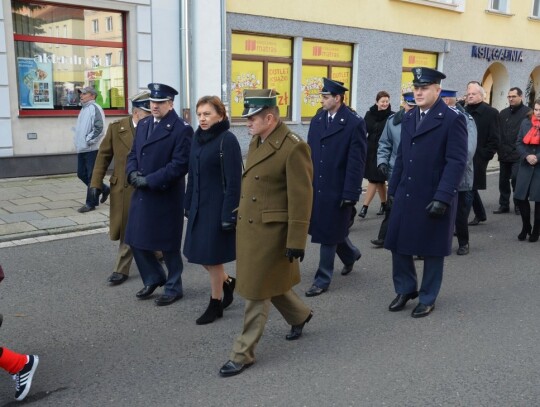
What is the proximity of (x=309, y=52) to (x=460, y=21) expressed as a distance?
6.88m

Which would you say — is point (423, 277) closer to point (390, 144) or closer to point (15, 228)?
point (390, 144)

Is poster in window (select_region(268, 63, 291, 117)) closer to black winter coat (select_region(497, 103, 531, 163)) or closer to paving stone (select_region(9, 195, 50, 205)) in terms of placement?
black winter coat (select_region(497, 103, 531, 163))

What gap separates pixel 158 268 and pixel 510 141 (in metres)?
6.44

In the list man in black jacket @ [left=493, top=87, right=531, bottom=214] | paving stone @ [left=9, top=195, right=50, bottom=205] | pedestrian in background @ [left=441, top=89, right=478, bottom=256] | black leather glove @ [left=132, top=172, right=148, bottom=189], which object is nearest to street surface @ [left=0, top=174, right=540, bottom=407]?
pedestrian in background @ [left=441, top=89, right=478, bottom=256]

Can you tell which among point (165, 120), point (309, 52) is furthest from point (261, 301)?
point (309, 52)

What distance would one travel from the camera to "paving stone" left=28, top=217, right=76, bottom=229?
795 centimetres

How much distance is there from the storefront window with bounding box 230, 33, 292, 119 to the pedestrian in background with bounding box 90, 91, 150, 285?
8.85m

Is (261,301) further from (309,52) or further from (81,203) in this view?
(309,52)

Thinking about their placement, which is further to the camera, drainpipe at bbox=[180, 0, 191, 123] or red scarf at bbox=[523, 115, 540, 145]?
drainpipe at bbox=[180, 0, 191, 123]

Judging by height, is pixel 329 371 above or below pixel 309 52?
below

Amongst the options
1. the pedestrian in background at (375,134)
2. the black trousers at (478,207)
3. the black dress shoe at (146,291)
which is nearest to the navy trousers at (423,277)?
the black dress shoe at (146,291)

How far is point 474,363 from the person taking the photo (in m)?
4.09

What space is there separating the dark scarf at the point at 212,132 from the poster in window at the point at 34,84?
8142mm

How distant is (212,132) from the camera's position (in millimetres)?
4621
